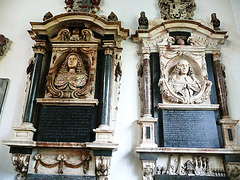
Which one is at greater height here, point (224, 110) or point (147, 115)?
point (224, 110)

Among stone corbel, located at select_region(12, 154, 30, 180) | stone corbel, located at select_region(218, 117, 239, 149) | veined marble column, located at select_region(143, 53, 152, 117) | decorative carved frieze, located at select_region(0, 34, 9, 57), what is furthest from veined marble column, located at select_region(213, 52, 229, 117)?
decorative carved frieze, located at select_region(0, 34, 9, 57)

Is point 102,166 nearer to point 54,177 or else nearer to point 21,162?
point 54,177

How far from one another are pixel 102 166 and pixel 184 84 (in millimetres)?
2092

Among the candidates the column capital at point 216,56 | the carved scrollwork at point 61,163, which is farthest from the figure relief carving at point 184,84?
the carved scrollwork at point 61,163

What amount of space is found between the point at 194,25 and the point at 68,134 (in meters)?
3.29

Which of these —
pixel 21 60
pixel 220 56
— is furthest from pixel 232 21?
pixel 21 60

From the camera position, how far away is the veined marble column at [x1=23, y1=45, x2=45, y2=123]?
365 centimetres

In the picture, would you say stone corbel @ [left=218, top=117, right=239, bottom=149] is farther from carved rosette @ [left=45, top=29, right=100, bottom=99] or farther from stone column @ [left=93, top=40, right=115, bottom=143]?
carved rosette @ [left=45, top=29, right=100, bottom=99]

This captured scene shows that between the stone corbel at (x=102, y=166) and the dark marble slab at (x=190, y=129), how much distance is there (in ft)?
3.36

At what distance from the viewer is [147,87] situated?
3.93m

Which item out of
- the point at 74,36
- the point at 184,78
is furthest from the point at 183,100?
the point at 74,36

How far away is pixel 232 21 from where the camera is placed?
4.67 meters

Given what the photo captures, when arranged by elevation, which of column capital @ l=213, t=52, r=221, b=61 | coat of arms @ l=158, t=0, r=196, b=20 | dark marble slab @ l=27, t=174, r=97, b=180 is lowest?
dark marble slab @ l=27, t=174, r=97, b=180

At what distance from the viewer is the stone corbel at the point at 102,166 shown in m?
3.26
